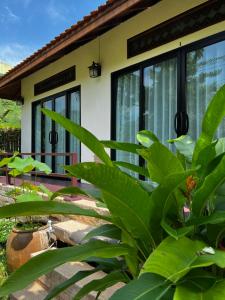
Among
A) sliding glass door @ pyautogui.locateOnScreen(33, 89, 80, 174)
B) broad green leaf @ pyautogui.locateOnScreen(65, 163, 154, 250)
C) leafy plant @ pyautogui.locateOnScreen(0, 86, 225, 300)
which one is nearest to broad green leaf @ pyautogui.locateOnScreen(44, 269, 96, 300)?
leafy plant @ pyautogui.locateOnScreen(0, 86, 225, 300)

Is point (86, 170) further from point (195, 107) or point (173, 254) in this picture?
point (195, 107)

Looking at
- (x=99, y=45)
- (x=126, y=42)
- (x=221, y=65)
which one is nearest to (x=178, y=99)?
(x=221, y=65)

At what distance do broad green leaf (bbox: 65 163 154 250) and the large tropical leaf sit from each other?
15 cm

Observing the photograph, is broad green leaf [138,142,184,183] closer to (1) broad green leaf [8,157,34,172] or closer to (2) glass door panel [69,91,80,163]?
(1) broad green leaf [8,157,34,172]

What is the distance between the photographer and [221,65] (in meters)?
3.94

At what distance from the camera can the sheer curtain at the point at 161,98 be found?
4.52 meters

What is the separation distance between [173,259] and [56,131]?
6971 millimetres

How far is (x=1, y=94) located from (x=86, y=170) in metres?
9.54

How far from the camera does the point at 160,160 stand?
1.08m

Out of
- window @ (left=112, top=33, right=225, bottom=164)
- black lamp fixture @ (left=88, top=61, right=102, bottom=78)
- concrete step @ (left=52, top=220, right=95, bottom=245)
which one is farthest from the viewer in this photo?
black lamp fixture @ (left=88, top=61, right=102, bottom=78)

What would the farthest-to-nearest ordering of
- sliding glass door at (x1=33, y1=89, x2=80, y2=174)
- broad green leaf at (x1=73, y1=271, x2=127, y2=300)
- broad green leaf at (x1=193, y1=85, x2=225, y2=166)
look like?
sliding glass door at (x1=33, y1=89, x2=80, y2=174)
broad green leaf at (x1=73, y1=271, x2=127, y2=300)
broad green leaf at (x1=193, y1=85, x2=225, y2=166)

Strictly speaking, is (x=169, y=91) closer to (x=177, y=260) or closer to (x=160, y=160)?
(x=160, y=160)

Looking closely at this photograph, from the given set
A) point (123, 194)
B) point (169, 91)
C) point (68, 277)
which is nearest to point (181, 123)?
point (169, 91)

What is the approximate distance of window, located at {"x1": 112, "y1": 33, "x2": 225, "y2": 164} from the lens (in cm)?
406
